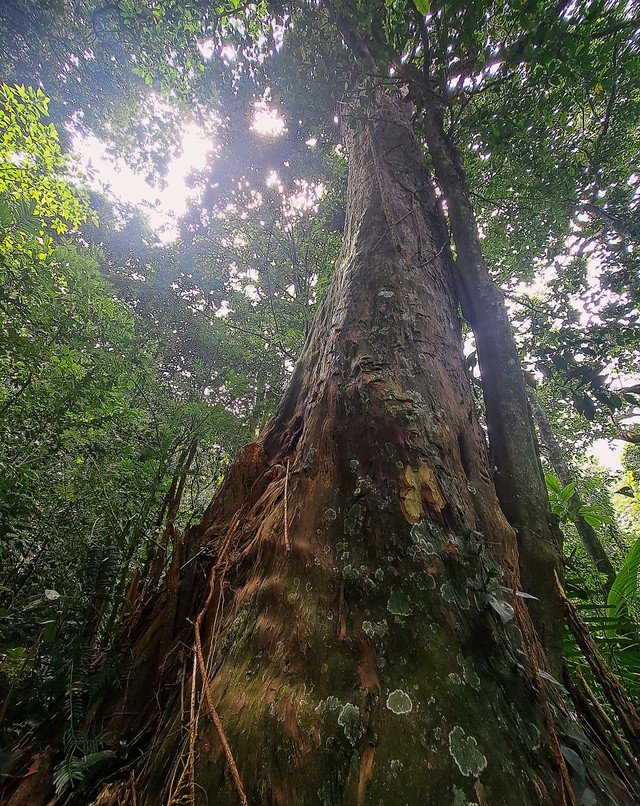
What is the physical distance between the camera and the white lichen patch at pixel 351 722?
3.09ft

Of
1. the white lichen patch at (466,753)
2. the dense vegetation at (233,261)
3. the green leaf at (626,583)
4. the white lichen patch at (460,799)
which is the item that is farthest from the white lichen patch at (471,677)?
the green leaf at (626,583)

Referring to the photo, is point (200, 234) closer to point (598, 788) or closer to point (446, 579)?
point (446, 579)

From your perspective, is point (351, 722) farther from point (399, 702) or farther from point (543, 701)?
point (543, 701)

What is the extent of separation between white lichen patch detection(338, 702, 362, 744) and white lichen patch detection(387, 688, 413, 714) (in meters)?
0.09

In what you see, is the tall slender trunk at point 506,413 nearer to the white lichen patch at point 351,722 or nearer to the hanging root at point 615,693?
the hanging root at point 615,693

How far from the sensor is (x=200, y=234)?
859 cm

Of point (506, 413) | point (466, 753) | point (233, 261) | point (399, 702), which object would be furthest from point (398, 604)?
point (233, 261)

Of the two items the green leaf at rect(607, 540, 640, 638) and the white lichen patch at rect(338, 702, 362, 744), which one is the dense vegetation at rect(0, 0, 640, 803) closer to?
the green leaf at rect(607, 540, 640, 638)

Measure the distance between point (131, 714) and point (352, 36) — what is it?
432 cm

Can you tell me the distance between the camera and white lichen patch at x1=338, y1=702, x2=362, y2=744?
941mm

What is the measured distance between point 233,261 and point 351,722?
8.04 m

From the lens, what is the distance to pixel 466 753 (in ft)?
2.95

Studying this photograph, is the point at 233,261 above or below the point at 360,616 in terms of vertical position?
above

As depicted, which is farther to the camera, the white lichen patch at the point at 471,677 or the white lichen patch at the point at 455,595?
the white lichen patch at the point at 455,595
